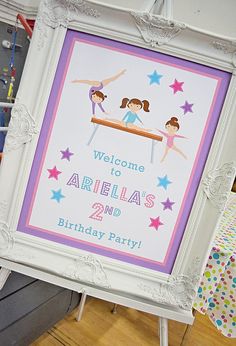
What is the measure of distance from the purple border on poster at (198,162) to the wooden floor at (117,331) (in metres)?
0.64

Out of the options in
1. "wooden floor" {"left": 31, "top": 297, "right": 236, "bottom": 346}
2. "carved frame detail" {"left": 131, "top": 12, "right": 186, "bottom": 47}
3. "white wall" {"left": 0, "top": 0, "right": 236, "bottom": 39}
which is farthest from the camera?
"white wall" {"left": 0, "top": 0, "right": 236, "bottom": 39}

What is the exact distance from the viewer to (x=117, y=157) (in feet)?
2.28

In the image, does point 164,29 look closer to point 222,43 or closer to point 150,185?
point 222,43

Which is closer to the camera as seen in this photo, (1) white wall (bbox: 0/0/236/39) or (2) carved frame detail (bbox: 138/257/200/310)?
(2) carved frame detail (bbox: 138/257/200/310)

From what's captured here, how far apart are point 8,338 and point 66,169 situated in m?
0.56

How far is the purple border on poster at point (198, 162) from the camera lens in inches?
26.5

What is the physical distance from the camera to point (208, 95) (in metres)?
0.67

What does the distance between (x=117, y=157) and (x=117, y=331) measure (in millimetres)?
936

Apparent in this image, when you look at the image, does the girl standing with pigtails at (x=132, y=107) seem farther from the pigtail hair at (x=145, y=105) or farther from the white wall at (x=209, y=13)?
the white wall at (x=209, y=13)

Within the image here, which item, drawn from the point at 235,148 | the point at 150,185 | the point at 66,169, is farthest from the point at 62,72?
the point at 235,148

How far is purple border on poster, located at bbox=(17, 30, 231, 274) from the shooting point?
673 millimetres

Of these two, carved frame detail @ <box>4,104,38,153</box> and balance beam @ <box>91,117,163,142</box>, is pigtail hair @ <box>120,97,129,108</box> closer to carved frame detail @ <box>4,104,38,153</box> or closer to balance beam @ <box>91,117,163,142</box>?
balance beam @ <box>91,117,163,142</box>

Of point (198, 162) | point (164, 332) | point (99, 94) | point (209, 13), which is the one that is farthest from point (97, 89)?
point (209, 13)

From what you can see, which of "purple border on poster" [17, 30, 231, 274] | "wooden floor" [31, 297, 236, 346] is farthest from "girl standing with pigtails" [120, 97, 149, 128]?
"wooden floor" [31, 297, 236, 346]
